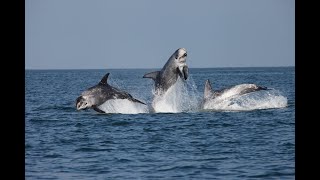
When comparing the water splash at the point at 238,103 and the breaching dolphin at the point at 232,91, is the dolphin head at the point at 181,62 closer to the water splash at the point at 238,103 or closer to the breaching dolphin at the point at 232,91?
the breaching dolphin at the point at 232,91

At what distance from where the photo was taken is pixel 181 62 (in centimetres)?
2714

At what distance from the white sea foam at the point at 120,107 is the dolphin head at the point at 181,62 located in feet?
10.3

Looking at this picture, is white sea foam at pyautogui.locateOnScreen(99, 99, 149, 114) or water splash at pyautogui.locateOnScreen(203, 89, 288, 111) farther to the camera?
water splash at pyautogui.locateOnScreen(203, 89, 288, 111)

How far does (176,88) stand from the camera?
28125 millimetres

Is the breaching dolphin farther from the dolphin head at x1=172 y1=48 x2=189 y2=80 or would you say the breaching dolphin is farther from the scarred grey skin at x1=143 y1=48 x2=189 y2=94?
the dolphin head at x1=172 y1=48 x2=189 y2=80

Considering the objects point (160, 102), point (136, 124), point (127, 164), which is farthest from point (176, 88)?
point (127, 164)

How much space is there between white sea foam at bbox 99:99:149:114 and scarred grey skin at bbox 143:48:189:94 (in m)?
1.67

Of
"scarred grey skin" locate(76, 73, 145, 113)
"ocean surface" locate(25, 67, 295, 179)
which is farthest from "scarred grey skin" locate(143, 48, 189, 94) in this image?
"scarred grey skin" locate(76, 73, 145, 113)

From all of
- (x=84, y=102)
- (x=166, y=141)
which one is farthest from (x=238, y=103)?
(x=166, y=141)

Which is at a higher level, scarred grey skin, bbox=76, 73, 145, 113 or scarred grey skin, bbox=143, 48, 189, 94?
scarred grey skin, bbox=143, 48, 189, 94

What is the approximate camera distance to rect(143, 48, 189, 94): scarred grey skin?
27.1m
